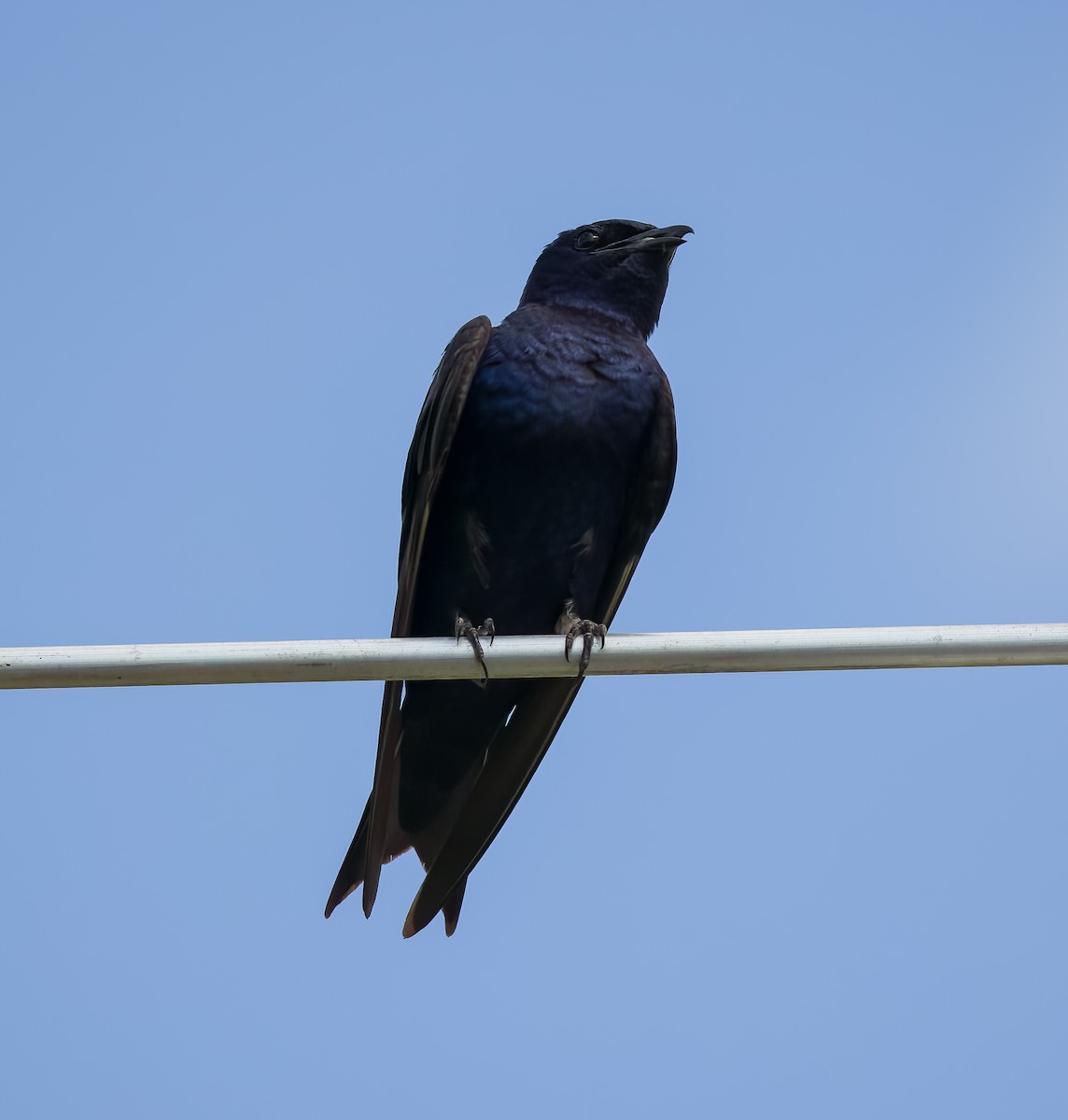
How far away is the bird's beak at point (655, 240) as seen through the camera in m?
5.95

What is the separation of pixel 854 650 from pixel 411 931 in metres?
2.26

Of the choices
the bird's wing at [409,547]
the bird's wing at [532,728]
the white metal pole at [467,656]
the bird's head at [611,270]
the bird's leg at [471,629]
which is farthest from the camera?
the bird's head at [611,270]

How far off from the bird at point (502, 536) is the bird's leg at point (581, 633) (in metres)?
0.02

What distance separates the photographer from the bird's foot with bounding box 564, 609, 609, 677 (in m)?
3.41

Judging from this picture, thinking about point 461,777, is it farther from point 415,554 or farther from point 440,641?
point 440,641

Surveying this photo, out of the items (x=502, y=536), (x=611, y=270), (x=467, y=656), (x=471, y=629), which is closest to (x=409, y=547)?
(x=502, y=536)

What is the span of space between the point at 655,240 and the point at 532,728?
2.00 metres

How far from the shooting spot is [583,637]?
406 cm

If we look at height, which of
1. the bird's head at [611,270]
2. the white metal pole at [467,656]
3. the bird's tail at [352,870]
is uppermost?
the bird's head at [611,270]

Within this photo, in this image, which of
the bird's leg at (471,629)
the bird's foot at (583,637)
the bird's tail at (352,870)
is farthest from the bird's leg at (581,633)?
the bird's tail at (352,870)

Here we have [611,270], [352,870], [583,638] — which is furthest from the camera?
[611,270]

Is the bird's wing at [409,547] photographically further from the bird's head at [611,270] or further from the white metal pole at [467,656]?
the white metal pole at [467,656]

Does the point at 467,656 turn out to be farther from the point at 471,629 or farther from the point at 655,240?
the point at 655,240

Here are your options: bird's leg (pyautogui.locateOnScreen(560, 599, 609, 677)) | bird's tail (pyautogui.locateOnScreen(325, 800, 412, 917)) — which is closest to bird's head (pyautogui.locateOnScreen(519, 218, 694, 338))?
bird's leg (pyautogui.locateOnScreen(560, 599, 609, 677))
